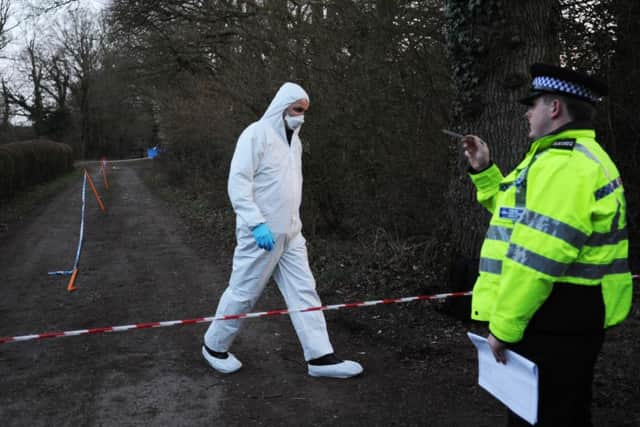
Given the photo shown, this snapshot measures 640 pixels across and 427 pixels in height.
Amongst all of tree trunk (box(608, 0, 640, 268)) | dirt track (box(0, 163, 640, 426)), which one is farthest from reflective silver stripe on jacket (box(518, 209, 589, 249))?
tree trunk (box(608, 0, 640, 268))

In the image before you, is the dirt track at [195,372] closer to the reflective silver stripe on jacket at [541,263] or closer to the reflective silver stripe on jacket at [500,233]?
the reflective silver stripe on jacket at [500,233]

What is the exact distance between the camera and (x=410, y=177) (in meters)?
7.97

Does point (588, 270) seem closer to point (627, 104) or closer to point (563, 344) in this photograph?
point (563, 344)

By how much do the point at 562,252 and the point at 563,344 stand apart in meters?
0.40

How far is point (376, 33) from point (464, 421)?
5375 millimetres

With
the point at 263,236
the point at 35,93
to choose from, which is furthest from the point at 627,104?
the point at 35,93

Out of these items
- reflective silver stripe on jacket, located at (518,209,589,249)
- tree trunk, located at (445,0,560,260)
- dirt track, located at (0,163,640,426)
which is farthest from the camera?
tree trunk, located at (445,0,560,260)

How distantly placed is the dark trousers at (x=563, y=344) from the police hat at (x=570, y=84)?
75 centimetres

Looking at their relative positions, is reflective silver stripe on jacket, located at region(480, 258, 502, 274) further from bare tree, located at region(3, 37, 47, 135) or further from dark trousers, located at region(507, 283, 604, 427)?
bare tree, located at region(3, 37, 47, 135)

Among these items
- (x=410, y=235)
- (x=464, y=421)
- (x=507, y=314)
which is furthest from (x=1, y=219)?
(x=507, y=314)

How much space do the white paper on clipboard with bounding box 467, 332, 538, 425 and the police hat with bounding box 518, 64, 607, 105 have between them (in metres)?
1.05

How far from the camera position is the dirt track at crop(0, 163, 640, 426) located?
416cm

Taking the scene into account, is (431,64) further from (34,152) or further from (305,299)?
(34,152)

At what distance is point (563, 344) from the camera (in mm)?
2410
